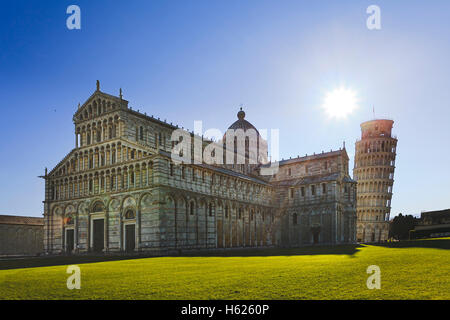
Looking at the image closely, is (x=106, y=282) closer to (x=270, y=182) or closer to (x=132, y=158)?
(x=132, y=158)

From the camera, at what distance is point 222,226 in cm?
5453

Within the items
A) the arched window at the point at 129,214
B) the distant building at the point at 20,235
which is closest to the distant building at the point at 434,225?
the arched window at the point at 129,214

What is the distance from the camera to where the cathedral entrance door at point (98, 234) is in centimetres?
4906

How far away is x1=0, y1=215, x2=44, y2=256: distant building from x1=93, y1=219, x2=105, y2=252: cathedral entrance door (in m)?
22.9

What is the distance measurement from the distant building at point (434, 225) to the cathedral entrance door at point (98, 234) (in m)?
55.1

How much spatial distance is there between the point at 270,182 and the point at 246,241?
16762 millimetres

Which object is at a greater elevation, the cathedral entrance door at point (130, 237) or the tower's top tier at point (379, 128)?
the tower's top tier at point (379, 128)

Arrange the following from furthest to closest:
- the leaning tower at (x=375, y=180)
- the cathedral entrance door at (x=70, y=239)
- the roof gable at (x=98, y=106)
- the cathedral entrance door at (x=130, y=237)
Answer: the leaning tower at (x=375, y=180)
the cathedral entrance door at (x=70, y=239)
the roof gable at (x=98, y=106)
the cathedral entrance door at (x=130, y=237)
